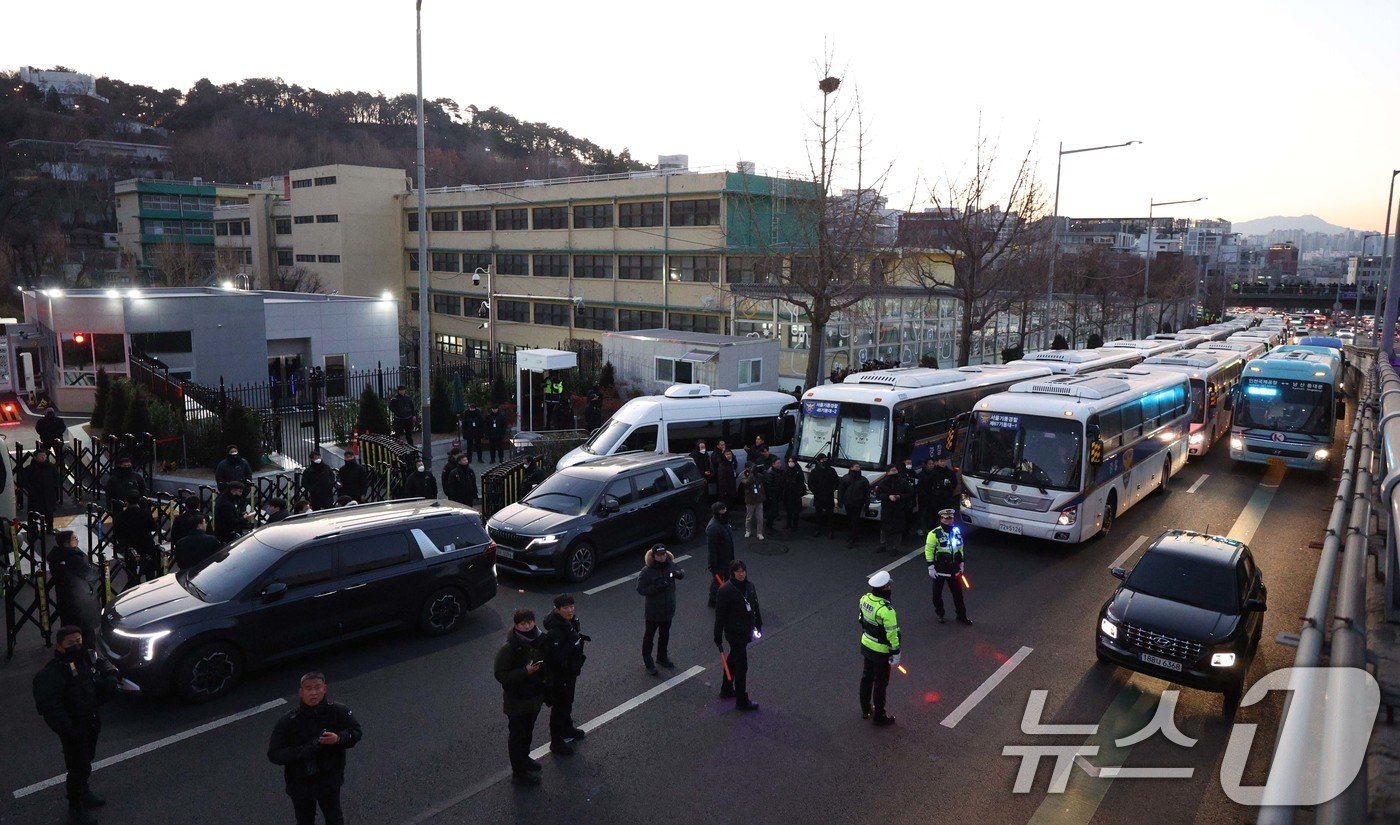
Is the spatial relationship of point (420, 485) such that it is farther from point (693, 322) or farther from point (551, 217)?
point (551, 217)

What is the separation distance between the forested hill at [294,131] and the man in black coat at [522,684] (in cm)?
8982

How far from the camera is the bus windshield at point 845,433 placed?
55.7 feet

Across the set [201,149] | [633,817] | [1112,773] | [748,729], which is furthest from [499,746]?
[201,149]

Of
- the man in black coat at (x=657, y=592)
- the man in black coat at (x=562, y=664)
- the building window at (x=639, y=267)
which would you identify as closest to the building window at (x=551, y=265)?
the building window at (x=639, y=267)

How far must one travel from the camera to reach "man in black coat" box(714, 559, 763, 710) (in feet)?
29.7

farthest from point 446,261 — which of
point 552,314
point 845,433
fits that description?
point 845,433

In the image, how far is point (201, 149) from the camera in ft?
350

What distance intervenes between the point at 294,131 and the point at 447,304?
8287 centimetres

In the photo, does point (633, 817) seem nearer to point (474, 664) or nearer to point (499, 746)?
point (499, 746)

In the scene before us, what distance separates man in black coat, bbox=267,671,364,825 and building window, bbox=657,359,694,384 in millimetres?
20691

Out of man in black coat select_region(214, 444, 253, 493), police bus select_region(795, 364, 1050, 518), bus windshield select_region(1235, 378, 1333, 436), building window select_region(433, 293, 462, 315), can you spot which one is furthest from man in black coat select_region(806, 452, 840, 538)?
building window select_region(433, 293, 462, 315)

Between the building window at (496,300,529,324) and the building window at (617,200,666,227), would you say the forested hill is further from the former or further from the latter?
the building window at (617,200,666,227)

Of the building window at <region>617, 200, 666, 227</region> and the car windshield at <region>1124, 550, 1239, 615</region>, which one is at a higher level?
the building window at <region>617, 200, 666, 227</region>

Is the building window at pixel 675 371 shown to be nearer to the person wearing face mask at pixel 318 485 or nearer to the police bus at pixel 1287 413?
the person wearing face mask at pixel 318 485
